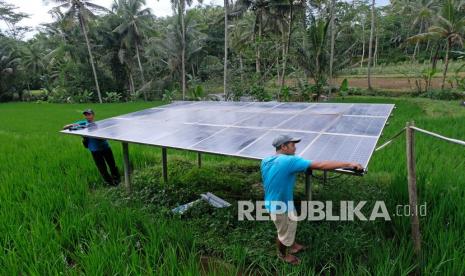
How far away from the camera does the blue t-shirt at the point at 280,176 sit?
2488 mm

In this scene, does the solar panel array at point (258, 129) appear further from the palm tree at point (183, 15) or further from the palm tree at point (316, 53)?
the palm tree at point (183, 15)

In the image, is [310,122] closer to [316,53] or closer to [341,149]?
[341,149]

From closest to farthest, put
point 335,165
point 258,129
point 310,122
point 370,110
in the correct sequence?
point 335,165 < point 258,129 < point 310,122 < point 370,110

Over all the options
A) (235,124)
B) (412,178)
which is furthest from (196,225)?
(412,178)

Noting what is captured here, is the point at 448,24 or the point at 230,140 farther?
the point at 448,24

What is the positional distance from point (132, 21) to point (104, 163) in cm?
2155

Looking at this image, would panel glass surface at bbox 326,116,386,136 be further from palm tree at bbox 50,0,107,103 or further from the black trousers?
palm tree at bbox 50,0,107,103

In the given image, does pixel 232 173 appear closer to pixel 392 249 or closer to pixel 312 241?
pixel 312 241

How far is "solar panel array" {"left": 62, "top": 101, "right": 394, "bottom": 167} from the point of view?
2.93m

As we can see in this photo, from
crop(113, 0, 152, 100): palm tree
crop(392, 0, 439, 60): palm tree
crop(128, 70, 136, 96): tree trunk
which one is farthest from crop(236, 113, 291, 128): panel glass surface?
crop(128, 70, 136, 96): tree trunk

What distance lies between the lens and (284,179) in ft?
8.52

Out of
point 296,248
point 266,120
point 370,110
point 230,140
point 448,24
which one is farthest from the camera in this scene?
point 448,24

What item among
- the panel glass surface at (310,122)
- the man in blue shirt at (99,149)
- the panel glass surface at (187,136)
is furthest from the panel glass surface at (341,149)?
the man in blue shirt at (99,149)

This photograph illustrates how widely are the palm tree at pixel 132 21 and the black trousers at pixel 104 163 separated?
21.2m
